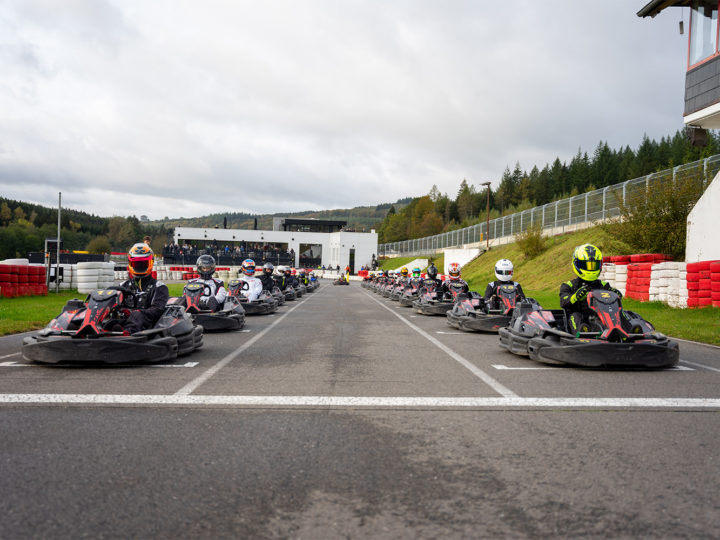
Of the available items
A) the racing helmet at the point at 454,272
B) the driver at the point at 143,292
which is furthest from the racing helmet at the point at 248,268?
the driver at the point at 143,292

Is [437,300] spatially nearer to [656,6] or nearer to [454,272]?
[454,272]

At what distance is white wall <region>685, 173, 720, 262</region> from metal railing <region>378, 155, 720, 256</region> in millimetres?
4292

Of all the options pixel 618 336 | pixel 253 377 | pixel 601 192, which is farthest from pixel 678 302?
pixel 601 192

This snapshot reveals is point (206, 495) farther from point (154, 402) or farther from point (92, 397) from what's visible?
point (92, 397)

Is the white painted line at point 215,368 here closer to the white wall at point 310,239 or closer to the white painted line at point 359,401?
the white painted line at point 359,401

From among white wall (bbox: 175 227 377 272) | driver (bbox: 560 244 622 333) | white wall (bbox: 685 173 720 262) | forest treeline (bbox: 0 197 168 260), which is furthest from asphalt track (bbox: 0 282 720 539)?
forest treeline (bbox: 0 197 168 260)

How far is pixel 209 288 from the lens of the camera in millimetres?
11438

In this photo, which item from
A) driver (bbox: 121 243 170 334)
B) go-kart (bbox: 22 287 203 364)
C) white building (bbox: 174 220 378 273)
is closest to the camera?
go-kart (bbox: 22 287 203 364)

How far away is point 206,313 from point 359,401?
21.7 feet

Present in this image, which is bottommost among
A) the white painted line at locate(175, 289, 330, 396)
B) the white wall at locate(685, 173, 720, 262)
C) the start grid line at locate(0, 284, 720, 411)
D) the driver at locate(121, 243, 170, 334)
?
the white painted line at locate(175, 289, 330, 396)

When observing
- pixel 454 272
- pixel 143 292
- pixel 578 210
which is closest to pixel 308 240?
pixel 578 210

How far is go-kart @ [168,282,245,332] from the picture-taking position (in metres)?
10.6

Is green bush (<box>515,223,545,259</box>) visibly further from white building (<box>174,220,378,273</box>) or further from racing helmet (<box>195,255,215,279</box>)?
white building (<box>174,220,378,273</box>)

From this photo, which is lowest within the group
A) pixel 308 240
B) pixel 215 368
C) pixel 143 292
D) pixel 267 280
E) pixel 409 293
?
pixel 215 368
